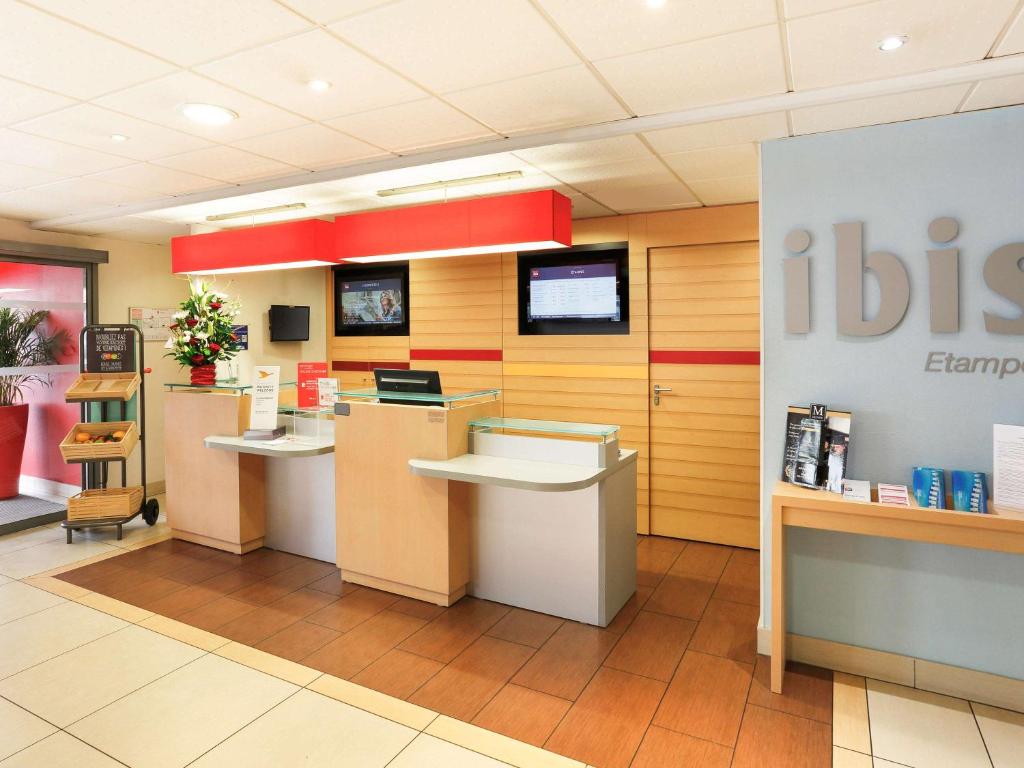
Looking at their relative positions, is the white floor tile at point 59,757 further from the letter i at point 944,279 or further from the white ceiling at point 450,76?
the letter i at point 944,279

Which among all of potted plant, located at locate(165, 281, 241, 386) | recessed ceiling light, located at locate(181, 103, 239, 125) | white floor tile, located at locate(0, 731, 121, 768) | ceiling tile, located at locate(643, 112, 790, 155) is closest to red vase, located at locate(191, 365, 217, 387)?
potted plant, located at locate(165, 281, 241, 386)

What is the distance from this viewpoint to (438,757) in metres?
2.54

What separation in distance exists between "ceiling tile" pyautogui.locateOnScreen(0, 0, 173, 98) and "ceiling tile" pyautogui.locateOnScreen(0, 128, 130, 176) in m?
0.88

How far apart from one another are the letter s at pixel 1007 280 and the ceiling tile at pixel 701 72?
1249 mm

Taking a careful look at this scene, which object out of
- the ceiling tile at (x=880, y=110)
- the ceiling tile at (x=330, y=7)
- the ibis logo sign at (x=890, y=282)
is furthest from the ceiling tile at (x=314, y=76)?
the ibis logo sign at (x=890, y=282)

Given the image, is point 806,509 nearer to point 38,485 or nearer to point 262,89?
point 262,89

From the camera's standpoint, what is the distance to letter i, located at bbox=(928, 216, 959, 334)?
294 cm

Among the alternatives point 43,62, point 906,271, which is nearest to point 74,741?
point 43,62

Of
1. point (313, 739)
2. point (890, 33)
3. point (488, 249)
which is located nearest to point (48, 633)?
point (313, 739)

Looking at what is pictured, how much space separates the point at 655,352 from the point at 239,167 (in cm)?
346

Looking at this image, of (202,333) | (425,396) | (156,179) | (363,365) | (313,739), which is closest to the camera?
(313,739)

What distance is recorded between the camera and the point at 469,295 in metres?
6.28

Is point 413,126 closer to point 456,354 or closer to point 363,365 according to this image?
point 456,354

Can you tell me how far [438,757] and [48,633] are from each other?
2592 millimetres
